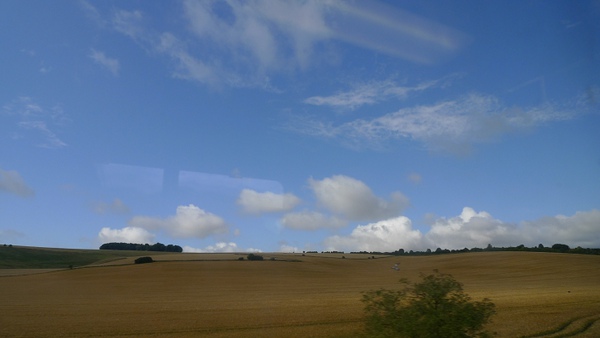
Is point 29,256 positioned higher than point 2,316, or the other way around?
point 29,256

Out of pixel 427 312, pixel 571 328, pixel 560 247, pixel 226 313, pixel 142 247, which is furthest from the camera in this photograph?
pixel 142 247

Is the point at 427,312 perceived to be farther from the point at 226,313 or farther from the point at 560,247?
the point at 560,247

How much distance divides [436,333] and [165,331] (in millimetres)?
16468

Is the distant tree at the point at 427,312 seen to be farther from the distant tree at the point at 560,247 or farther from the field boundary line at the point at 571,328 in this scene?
the distant tree at the point at 560,247

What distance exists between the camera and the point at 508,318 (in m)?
27.5

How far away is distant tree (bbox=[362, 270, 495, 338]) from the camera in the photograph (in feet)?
48.1

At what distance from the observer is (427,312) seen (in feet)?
49.2

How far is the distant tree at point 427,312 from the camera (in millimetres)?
14648

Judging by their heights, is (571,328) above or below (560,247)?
below

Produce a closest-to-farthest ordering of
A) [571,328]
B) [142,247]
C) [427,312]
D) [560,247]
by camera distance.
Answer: [427,312]
[571,328]
[560,247]
[142,247]

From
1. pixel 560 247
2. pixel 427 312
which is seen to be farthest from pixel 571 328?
pixel 560 247

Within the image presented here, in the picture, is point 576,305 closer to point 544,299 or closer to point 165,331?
point 544,299

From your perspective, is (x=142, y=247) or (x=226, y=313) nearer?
(x=226, y=313)

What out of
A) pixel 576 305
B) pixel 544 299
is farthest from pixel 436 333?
pixel 544 299
